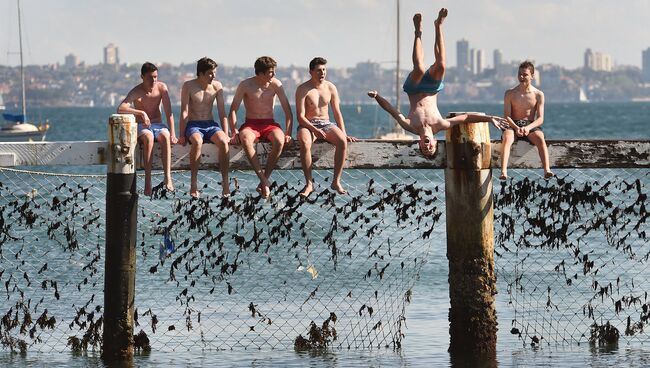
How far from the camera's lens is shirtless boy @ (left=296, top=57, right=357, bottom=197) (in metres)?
13.2

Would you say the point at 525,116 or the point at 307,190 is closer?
the point at 307,190

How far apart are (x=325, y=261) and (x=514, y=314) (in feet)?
19.5

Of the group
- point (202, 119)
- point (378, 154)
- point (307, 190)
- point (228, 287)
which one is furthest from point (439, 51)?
point (228, 287)

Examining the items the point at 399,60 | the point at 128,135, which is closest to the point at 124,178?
the point at 128,135

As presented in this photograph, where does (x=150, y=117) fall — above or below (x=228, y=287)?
above

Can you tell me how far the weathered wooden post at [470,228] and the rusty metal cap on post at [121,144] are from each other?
9.69 feet

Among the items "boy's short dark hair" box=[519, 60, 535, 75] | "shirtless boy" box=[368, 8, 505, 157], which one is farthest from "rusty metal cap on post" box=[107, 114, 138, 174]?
"boy's short dark hair" box=[519, 60, 535, 75]

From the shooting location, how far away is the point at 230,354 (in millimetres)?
14875

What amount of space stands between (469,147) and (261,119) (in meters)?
2.09

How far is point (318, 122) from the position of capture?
531 inches

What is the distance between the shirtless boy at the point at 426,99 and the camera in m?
12.9

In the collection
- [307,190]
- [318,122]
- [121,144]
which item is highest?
[318,122]

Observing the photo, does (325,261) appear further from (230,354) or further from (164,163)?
(164,163)

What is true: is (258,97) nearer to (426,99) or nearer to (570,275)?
(426,99)
